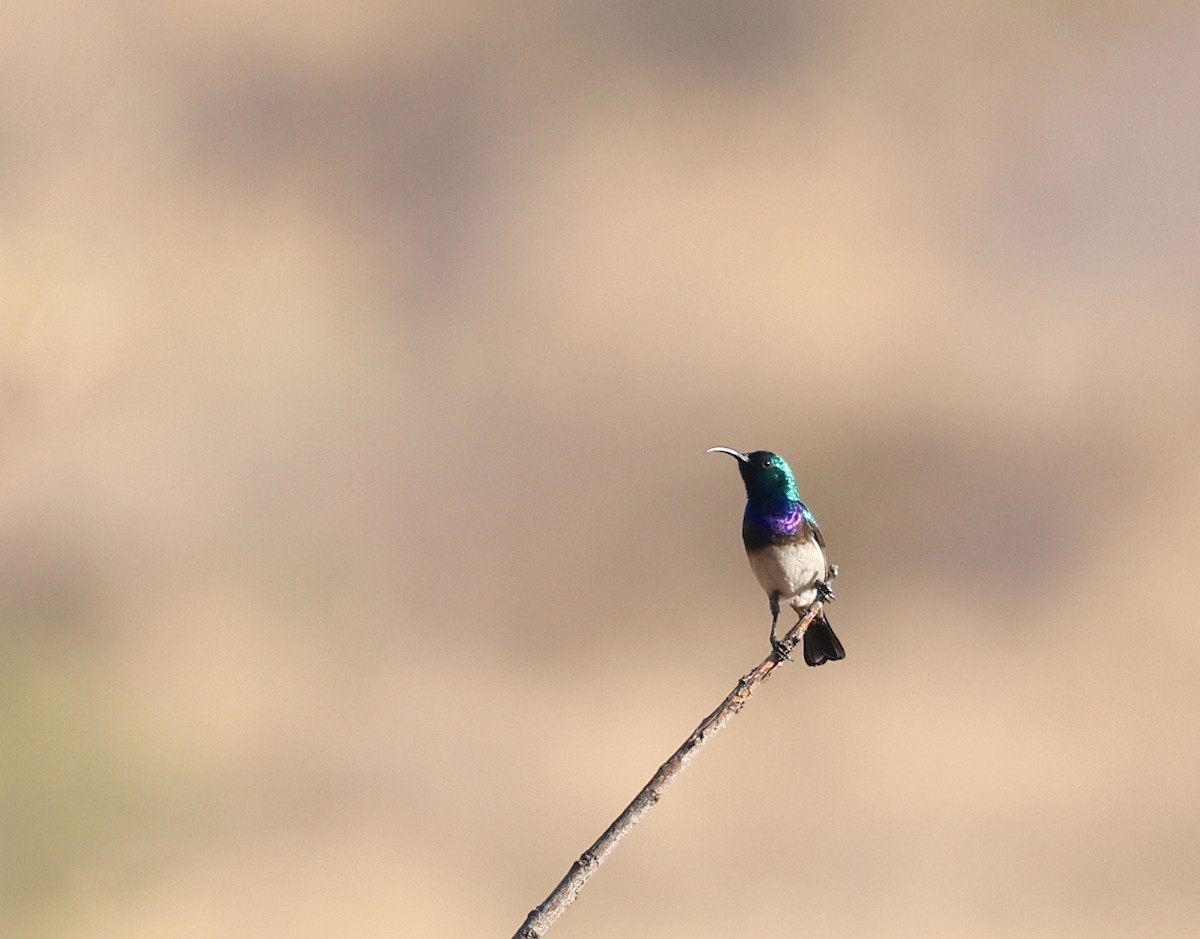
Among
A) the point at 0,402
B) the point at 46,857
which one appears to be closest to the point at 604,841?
the point at 0,402

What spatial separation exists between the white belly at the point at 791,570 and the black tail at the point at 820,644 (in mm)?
49

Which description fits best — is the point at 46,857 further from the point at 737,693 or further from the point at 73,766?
the point at 737,693

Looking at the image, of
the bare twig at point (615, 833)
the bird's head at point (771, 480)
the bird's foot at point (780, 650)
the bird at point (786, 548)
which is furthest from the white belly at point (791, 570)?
the bare twig at point (615, 833)

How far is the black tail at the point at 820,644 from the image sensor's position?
1964mm

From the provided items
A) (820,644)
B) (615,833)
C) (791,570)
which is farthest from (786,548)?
(615,833)

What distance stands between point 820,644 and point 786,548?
0.54 ft

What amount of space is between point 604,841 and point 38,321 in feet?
15.8

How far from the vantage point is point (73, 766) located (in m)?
5.38

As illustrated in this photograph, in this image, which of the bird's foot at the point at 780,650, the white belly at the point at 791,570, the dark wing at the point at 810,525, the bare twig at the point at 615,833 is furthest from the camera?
the dark wing at the point at 810,525

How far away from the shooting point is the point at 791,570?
193 cm

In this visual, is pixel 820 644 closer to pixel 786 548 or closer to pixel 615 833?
pixel 786 548

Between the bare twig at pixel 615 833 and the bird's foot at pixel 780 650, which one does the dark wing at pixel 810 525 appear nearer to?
the bird's foot at pixel 780 650

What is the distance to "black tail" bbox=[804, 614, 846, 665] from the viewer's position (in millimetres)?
1964

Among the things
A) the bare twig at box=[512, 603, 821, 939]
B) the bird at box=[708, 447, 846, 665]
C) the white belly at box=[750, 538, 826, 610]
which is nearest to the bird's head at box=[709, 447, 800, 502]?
the bird at box=[708, 447, 846, 665]
